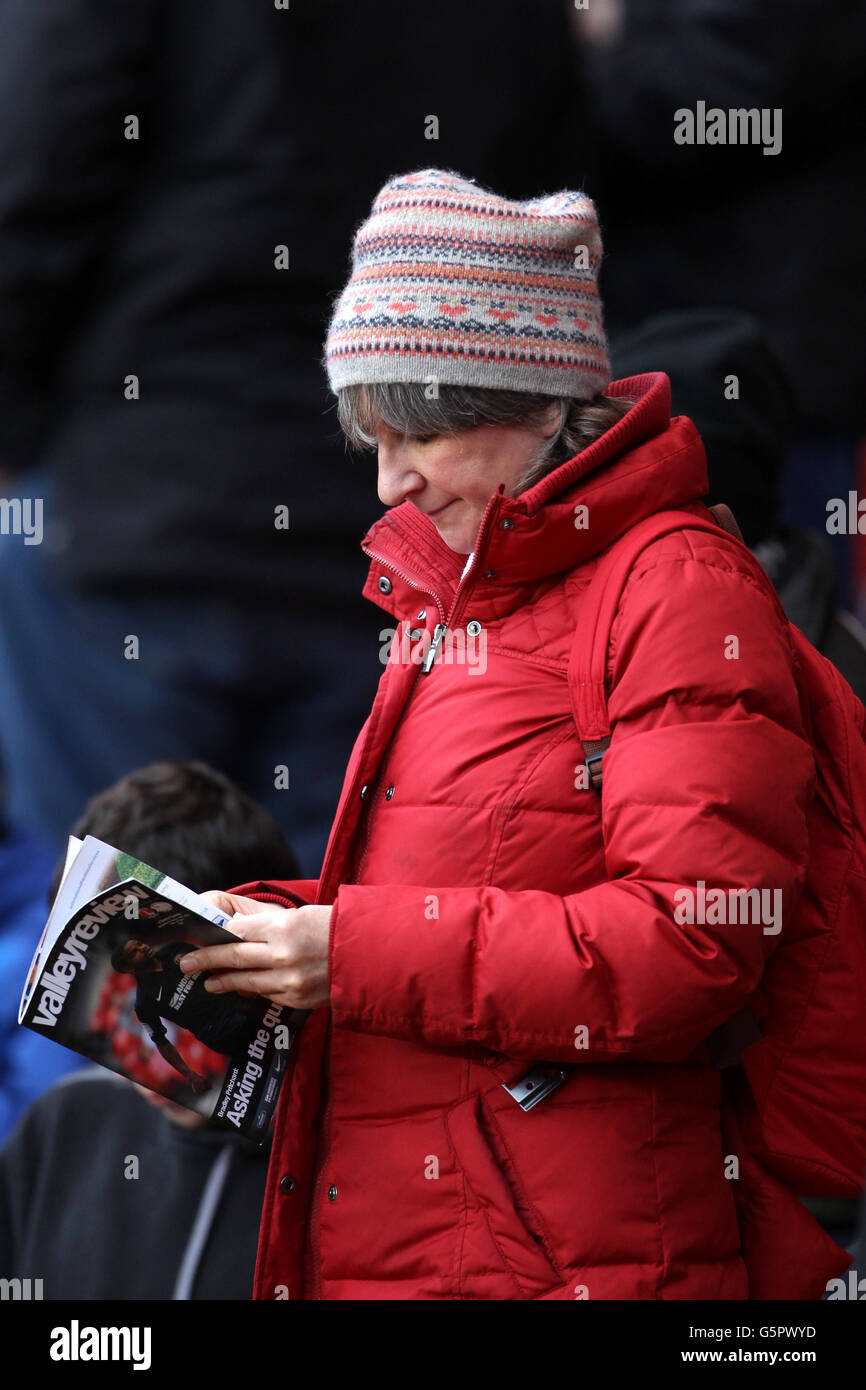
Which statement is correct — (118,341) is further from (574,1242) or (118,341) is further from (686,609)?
(574,1242)

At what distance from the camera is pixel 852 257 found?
3.41m

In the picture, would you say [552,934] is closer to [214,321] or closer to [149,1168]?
[149,1168]

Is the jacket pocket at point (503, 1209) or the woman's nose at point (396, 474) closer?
the jacket pocket at point (503, 1209)

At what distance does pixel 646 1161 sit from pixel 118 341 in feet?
6.67

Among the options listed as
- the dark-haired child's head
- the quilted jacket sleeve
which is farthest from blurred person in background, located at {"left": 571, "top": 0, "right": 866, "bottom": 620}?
the quilted jacket sleeve

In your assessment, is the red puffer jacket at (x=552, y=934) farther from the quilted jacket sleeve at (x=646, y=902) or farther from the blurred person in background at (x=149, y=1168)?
the blurred person in background at (x=149, y=1168)

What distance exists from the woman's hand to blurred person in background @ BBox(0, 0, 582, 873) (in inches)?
58.1

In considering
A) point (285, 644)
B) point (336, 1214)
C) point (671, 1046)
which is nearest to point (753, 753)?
point (671, 1046)

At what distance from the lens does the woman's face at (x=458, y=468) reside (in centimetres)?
168

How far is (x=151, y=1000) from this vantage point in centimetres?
166

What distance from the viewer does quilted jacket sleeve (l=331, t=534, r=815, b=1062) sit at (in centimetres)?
148

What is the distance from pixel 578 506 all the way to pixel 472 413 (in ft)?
0.45

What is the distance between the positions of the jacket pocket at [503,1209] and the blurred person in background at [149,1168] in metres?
0.65

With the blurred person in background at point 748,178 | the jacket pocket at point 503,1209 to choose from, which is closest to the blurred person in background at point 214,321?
the blurred person in background at point 748,178
